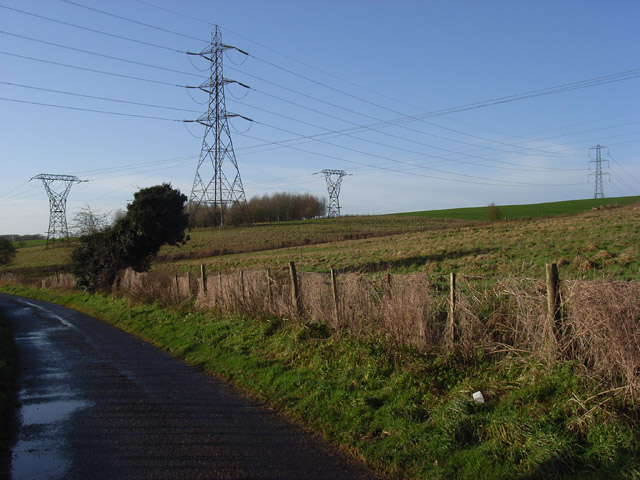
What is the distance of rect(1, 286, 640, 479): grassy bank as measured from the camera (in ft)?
16.0

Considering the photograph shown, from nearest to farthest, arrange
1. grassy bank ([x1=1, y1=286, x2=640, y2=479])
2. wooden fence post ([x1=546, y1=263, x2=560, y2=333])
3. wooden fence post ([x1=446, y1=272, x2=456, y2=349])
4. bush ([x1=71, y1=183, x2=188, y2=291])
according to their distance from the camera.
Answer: grassy bank ([x1=1, y1=286, x2=640, y2=479]) < wooden fence post ([x1=546, y1=263, x2=560, y2=333]) < wooden fence post ([x1=446, y1=272, x2=456, y2=349]) < bush ([x1=71, y1=183, x2=188, y2=291])

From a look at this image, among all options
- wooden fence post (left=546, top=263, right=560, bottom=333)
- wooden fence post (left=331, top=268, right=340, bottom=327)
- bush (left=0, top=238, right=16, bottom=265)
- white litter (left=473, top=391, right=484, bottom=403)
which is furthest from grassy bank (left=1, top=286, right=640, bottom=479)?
bush (left=0, top=238, right=16, bottom=265)

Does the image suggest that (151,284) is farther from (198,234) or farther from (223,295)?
(198,234)

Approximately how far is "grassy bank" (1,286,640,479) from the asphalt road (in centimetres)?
48

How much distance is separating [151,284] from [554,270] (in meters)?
17.5

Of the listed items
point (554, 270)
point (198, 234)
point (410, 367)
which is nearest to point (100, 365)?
point (410, 367)

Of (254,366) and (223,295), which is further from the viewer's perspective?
(223,295)

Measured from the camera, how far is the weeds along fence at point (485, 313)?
556 cm

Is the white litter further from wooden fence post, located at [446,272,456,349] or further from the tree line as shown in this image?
the tree line

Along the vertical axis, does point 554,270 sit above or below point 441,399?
above

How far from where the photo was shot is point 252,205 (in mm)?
102250

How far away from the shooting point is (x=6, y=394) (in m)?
8.60

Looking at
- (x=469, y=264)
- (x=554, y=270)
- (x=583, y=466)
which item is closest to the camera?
(x=583, y=466)

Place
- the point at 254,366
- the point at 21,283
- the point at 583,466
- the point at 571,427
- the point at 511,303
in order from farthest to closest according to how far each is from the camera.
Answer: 1. the point at 21,283
2. the point at 254,366
3. the point at 511,303
4. the point at 571,427
5. the point at 583,466
